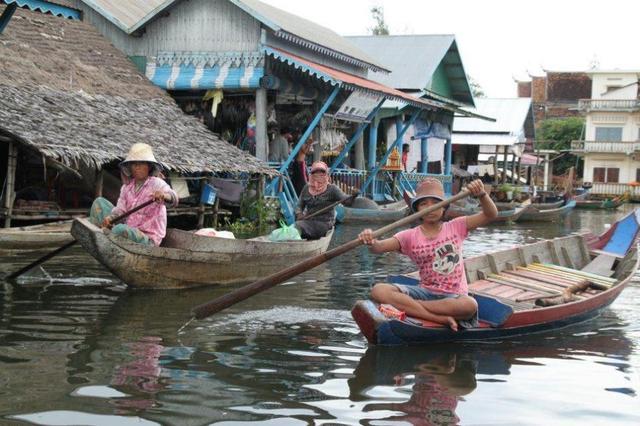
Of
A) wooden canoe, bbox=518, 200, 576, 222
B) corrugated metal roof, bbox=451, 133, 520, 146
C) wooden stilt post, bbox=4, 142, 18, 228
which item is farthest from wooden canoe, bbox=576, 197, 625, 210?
wooden stilt post, bbox=4, 142, 18, 228

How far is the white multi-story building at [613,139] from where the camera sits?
43.7 meters

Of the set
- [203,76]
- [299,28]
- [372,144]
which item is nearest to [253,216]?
[203,76]

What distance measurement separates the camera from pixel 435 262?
22.3ft

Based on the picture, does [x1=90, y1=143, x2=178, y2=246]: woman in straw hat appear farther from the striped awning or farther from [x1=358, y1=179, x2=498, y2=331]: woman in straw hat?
the striped awning

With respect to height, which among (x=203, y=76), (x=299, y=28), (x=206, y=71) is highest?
(x=299, y=28)

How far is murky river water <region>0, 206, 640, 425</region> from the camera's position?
205 inches

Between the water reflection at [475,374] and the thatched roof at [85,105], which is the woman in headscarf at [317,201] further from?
the water reflection at [475,374]

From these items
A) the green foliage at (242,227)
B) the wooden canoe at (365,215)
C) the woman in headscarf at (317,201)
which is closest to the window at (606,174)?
the wooden canoe at (365,215)

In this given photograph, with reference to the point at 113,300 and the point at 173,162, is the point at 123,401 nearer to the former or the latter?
the point at 113,300

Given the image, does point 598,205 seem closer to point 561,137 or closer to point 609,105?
point 609,105

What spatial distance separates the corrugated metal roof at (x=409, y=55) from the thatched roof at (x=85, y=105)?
33.9 ft

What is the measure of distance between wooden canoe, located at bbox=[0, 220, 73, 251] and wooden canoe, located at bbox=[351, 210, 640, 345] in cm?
576

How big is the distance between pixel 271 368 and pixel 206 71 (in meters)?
13.0

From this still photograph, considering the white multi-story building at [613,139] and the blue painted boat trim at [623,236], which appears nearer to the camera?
the blue painted boat trim at [623,236]
